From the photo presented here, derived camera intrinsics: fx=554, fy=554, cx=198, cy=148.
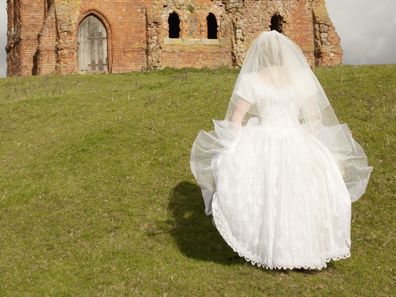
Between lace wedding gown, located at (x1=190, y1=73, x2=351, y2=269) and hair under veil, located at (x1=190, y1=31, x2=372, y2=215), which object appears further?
hair under veil, located at (x1=190, y1=31, x2=372, y2=215)

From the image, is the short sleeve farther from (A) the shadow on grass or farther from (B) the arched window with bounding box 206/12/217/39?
(B) the arched window with bounding box 206/12/217/39

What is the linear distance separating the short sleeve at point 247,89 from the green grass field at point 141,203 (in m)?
2.00

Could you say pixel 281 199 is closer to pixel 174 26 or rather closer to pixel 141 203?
pixel 141 203

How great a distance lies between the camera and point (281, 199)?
6.27 metres

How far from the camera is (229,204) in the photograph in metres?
6.39

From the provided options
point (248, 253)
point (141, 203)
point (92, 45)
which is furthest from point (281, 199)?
point (92, 45)

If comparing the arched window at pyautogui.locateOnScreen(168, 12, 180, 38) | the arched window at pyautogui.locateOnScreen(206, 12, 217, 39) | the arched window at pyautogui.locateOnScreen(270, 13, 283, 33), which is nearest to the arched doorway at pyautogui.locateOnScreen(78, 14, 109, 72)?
the arched window at pyautogui.locateOnScreen(168, 12, 180, 38)

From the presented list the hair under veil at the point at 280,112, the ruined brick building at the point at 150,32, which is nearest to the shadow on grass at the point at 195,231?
the hair under veil at the point at 280,112

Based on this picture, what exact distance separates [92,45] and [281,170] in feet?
69.9

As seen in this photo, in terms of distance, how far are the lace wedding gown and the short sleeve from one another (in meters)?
0.08

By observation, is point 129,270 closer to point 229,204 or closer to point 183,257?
point 183,257

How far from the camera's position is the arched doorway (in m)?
26.0

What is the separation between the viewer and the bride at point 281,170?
627 centimetres

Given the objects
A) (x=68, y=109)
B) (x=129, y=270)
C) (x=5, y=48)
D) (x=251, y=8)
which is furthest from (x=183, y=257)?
(x=5, y=48)
